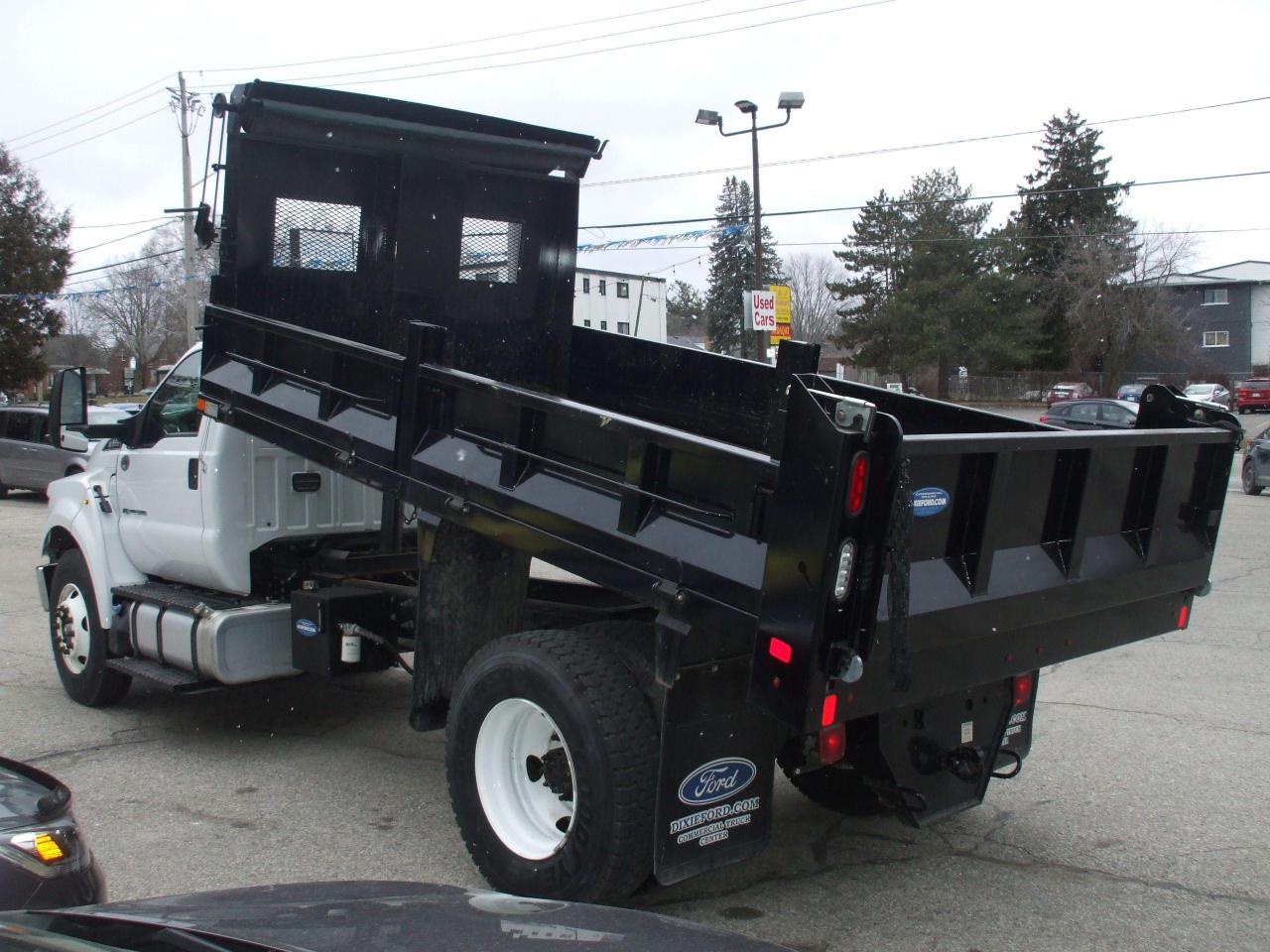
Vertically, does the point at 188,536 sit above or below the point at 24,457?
above

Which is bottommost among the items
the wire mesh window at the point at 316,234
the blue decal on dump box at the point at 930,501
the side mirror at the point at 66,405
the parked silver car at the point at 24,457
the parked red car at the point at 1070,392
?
the parked silver car at the point at 24,457

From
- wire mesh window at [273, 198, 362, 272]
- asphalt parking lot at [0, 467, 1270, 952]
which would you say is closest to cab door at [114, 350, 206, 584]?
wire mesh window at [273, 198, 362, 272]

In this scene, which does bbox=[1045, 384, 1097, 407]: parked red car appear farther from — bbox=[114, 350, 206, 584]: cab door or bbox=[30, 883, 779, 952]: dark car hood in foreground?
bbox=[30, 883, 779, 952]: dark car hood in foreground

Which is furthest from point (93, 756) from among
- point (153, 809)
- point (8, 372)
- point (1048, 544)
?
point (8, 372)

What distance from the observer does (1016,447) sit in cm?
383

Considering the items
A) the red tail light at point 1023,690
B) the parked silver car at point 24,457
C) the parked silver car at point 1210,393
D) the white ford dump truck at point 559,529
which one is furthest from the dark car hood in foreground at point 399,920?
the parked silver car at point 1210,393

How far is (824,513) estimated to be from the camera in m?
3.26

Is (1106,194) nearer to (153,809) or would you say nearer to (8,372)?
(8,372)

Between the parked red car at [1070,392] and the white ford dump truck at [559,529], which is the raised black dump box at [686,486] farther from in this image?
the parked red car at [1070,392]

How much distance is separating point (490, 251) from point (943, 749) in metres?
3.58

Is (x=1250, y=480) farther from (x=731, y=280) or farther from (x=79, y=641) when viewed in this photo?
(x=731, y=280)

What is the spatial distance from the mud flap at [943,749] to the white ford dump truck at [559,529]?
0.02 metres

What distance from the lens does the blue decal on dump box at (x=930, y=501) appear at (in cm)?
358

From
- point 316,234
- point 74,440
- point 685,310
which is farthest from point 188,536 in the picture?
point 685,310
